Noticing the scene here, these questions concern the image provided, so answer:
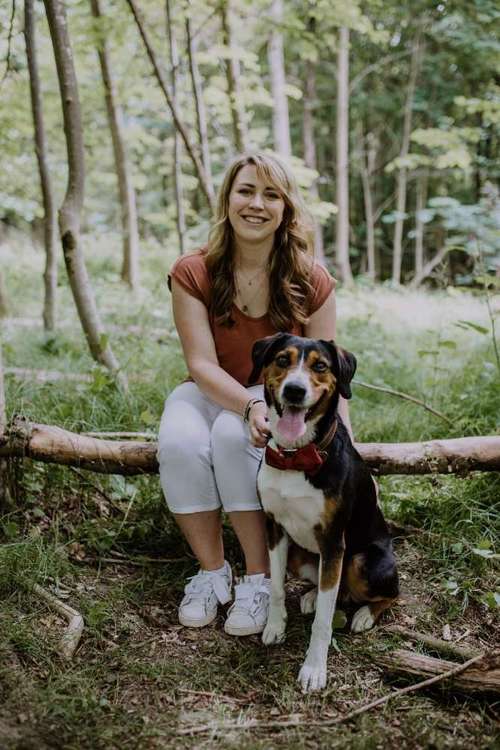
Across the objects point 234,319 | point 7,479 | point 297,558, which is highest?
point 234,319

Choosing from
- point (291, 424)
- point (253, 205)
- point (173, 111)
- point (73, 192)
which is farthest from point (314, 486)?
point (173, 111)

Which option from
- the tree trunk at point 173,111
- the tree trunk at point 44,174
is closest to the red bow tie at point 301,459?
the tree trunk at point 173,111

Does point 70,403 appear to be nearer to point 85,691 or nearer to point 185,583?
point 185,583

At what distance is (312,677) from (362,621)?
41 centimetres

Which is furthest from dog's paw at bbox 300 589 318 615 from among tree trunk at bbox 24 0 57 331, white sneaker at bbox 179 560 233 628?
tree trunk at bbox 24 0 57 331

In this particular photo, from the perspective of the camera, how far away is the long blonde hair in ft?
9.80

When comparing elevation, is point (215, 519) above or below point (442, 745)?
above

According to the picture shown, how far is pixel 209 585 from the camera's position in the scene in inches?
111

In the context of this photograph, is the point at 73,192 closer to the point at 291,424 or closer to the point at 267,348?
the point at 267,348

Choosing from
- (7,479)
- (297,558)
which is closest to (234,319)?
(297,558)

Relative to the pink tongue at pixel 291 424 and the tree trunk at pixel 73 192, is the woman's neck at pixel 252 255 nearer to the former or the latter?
the pink tongue at pixel 291 424

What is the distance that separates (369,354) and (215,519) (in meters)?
3.00

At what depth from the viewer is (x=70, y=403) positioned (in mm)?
3871

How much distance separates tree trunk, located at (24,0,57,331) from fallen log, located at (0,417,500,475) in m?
3.11
